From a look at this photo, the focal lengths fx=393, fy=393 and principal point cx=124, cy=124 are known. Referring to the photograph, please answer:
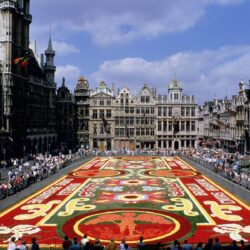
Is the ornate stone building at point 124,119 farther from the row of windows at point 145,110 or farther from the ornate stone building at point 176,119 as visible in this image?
the ornate stone building at point 176,119

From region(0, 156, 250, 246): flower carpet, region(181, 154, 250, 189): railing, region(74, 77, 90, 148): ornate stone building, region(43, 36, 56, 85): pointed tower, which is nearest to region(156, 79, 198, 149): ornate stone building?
region(74, 77, 90, 148): ornate stone building

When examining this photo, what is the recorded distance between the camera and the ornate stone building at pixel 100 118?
9050 centimetres

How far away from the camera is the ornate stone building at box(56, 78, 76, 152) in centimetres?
9056

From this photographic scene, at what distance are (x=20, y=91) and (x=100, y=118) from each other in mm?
27730

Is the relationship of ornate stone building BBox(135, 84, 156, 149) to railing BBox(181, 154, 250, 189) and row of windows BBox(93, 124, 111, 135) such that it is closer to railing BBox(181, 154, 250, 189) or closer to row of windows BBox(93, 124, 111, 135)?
row of windows BBox(93, 124, 111, 135)

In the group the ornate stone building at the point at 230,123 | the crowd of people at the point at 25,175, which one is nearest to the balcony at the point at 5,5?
the crowd of people at the point at 25,175

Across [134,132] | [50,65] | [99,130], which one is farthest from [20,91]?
[134,132]

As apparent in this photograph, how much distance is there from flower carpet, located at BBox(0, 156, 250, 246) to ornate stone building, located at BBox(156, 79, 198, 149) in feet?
162

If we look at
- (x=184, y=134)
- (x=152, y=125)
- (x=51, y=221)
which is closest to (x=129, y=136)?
(x=152, y=125)

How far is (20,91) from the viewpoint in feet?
217

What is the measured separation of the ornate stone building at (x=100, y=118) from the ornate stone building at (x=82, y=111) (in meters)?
1.10

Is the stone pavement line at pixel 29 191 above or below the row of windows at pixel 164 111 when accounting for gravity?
below

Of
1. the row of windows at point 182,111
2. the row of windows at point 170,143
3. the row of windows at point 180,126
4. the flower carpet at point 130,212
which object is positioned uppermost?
the row of windows at point 182,111

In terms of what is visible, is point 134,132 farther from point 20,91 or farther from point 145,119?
point 20,91
